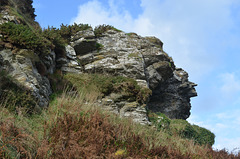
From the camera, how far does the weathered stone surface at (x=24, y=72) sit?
7619 millimetres

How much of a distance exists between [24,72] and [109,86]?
5424 millimetres

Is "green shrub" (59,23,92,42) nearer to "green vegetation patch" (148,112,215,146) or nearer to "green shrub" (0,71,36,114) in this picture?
"green vegetation patch" (148,112,215,146)

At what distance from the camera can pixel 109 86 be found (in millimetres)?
12305

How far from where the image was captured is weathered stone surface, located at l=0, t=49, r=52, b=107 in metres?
7.62

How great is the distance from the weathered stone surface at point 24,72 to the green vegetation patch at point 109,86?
11.4 ft

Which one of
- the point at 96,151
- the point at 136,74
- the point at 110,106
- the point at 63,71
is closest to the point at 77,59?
the point at 63,71

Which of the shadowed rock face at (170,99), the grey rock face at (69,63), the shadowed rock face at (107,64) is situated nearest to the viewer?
the shadowed rock face at (107,64)

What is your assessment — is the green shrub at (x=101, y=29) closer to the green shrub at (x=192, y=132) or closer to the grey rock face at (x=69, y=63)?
the grey rock face at (x=69, y=63)

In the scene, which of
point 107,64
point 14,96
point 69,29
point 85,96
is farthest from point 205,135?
point 14,96

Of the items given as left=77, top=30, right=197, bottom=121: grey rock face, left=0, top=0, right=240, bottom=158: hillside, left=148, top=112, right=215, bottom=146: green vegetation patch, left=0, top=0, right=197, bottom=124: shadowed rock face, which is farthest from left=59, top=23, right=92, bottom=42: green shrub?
left=148, top=112, right=215, bottom=146: green vegetation patch

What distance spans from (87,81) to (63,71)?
79.3 inches

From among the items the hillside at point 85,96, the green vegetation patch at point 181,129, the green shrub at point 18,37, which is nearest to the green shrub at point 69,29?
the hillside at point 85,96

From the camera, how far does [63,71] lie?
13.2 m

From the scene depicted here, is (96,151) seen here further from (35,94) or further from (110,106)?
(110,106)
